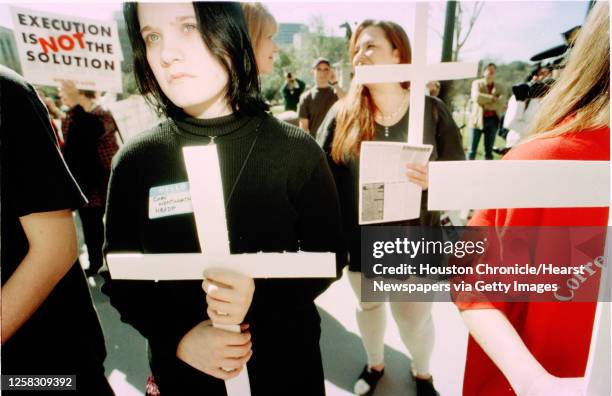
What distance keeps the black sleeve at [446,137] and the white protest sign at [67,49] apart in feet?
3.39

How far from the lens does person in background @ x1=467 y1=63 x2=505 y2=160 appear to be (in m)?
5.00

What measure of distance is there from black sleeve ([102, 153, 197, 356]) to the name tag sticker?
0.24 ft

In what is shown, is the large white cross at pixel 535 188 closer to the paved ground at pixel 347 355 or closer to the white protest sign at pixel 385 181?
the white protest sign at pixel 385 181

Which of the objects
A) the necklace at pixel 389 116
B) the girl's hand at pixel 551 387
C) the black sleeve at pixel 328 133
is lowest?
the girl's hand at pixel 551 387

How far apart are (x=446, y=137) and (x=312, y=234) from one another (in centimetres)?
81

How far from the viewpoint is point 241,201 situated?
68 centimetres

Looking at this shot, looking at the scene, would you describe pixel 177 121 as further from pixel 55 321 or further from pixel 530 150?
pixel 530 150

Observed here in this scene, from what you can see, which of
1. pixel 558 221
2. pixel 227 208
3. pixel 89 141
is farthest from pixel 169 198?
pixel 89 141

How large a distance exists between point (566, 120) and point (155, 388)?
2.98 feet

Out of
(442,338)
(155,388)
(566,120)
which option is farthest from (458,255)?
(442,338)

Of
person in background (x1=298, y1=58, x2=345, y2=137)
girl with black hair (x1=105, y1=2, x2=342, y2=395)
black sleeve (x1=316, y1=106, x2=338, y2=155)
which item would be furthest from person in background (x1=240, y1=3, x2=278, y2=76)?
person in background (x1=298, y1=58, x2=345, y2=137)

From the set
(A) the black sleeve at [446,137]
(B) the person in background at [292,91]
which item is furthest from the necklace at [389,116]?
(B) the person in background at [292,91]

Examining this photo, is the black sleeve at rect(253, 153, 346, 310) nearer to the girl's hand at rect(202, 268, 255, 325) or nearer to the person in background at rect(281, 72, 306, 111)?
the girl's hand at rect(202, 268, 255, 325)

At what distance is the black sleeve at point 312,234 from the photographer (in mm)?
712
